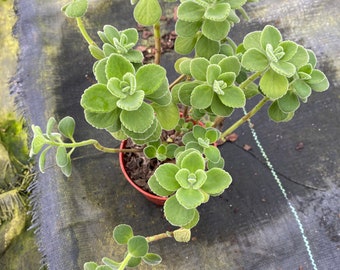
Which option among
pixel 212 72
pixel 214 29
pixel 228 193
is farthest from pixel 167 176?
pixel 228 193

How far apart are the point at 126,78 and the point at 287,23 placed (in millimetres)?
1309

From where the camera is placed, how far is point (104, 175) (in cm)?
170

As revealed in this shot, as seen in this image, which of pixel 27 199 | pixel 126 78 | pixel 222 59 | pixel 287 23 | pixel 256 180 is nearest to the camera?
pixel 126 78

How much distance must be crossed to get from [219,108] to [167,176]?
22 centimetres

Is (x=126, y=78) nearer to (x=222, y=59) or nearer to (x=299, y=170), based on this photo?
(x=222, y=59)

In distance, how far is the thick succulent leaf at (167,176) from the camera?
0.99 m

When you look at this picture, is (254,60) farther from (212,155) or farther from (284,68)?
(212,155)

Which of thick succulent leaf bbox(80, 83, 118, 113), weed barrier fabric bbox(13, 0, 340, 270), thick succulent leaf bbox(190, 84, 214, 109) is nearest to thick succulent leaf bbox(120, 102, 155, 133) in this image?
thick succulent leaf bbox(80, 83, 118, 113)

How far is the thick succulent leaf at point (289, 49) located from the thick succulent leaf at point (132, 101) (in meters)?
0.35

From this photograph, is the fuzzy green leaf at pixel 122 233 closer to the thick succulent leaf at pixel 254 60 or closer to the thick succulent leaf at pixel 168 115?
the thick succulent leaf at pixel 168 115

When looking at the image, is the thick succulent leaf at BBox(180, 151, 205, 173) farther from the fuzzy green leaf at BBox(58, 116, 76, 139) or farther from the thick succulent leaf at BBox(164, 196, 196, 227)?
the fuzzy green leaf at BBox(58, 116, 76, 139)

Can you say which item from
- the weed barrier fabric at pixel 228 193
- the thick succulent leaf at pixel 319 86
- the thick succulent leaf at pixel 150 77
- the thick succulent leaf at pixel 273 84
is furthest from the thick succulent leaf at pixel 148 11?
the weed barrier fabric at pixel 228 193

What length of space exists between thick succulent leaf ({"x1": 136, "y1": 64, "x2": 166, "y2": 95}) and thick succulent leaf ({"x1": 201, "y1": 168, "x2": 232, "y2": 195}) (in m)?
0.25

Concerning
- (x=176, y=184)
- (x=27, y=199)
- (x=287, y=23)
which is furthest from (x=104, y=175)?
(x=287, y=23)
